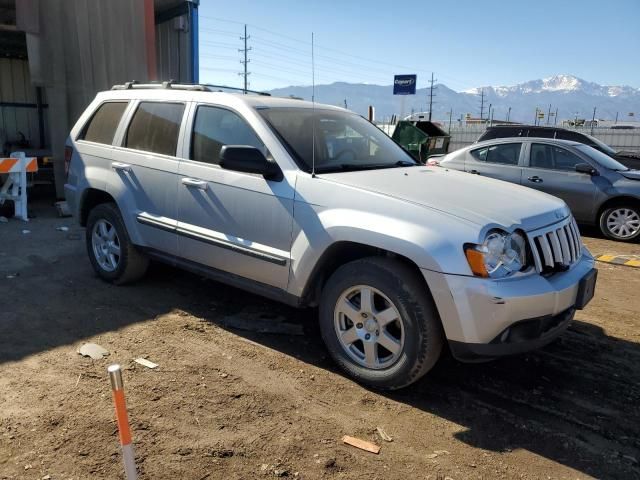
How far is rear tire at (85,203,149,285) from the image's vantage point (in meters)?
4.94

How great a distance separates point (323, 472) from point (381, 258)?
4.18 feet

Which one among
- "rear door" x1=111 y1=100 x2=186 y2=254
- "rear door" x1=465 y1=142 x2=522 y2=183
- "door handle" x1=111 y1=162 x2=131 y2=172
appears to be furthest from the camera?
"rear door" x1=465 y1=142 x2=522 y2=183

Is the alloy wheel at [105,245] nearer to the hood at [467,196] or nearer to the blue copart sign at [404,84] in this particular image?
the hood at [467,196]

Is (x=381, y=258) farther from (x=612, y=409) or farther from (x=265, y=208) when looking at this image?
(x=612, y=409)

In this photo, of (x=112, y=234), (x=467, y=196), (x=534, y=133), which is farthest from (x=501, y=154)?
(x=112, y=234)

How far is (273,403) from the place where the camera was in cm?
318

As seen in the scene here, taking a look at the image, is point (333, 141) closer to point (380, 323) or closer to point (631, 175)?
point (380, 323)

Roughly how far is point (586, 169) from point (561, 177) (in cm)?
38

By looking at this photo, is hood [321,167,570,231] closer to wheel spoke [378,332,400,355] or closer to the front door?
the front door

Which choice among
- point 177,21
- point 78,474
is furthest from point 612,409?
point 177,21

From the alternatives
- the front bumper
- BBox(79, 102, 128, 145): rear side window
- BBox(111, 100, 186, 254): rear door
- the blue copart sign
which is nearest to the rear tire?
BBox(111, 100, 186, 254): rear door

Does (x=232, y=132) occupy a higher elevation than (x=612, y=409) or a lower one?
higher

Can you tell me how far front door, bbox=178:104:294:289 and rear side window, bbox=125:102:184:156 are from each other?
24 centimetres

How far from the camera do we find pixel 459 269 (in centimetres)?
286
